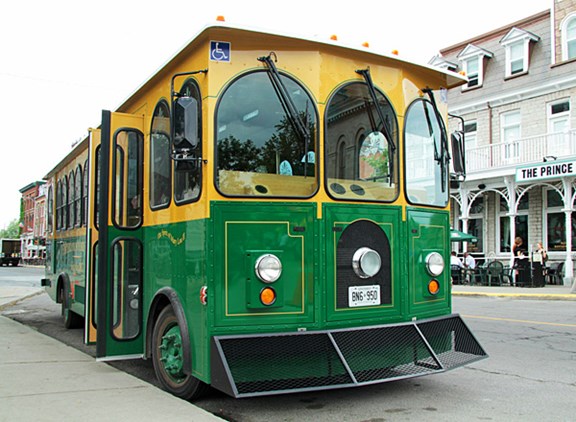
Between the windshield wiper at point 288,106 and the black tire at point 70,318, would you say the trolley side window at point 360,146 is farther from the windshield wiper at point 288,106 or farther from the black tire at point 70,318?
the black tire at point 70,318

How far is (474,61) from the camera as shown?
88.5ft

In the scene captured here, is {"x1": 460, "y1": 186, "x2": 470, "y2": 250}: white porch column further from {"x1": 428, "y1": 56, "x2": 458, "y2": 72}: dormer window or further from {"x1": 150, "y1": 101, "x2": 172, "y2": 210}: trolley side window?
{"x1": 150, "y1": 101, "x2": 172, "y2": 210}: trolley side window

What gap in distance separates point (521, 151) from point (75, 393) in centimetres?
2129

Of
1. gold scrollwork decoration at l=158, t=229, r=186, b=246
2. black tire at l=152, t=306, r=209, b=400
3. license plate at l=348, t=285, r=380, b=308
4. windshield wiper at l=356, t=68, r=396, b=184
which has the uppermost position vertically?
windshield wiper at l=356, t=68, r=396, b=184

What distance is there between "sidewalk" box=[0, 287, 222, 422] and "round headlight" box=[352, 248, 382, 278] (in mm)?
1729

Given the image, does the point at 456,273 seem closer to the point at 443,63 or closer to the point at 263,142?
the point at 443,63

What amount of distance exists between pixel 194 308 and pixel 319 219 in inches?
50.5

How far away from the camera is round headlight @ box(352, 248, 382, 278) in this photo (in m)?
5.26

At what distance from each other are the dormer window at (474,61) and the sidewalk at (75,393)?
23.2 meters

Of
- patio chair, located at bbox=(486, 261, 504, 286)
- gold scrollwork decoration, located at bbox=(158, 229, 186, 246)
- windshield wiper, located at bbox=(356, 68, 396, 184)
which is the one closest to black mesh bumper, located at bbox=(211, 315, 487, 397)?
gold scrollwork decoration, located at bbox=(158, 229, 186, 246)

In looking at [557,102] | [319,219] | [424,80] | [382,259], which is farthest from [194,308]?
[557,102]

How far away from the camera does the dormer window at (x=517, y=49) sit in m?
24.6

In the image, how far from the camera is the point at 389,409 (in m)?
5.09

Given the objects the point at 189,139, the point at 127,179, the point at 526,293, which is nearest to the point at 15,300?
the point at 127,179
